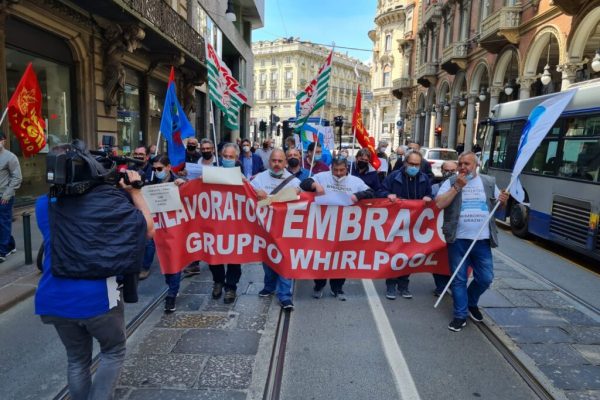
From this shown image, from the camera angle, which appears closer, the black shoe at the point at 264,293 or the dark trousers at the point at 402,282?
the black shoe at the point at 264,293

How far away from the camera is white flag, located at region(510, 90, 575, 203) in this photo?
14.8ft

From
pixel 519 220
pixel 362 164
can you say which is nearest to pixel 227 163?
pixel 362 164

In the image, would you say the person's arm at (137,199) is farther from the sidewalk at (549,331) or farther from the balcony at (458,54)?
the balcony at (458,54)

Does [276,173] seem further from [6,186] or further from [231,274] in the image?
[6,186]

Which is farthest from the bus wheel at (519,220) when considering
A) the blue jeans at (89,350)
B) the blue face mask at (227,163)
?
the blue jeans at (89,350)

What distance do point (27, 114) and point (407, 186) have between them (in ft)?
16.8

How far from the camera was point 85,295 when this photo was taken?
2.34 m

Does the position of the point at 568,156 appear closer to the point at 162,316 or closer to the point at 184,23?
the point at 162,316

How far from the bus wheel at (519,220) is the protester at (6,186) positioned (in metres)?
9.64

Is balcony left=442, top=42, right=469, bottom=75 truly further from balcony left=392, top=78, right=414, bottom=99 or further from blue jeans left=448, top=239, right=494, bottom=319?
blue jeans left=448, top=239, right=494, bottom=319

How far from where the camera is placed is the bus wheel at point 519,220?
9.61 m

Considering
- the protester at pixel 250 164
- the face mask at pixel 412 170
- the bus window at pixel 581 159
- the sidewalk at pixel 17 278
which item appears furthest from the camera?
the protester at pixel 250 164

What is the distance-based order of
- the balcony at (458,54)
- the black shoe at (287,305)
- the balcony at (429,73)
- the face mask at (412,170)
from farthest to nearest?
the balcony at (429,73)
the balcony at (458,54)
the face mask at (412,170)
the black shoe at (287,305)

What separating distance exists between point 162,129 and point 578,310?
5870 millimetres
